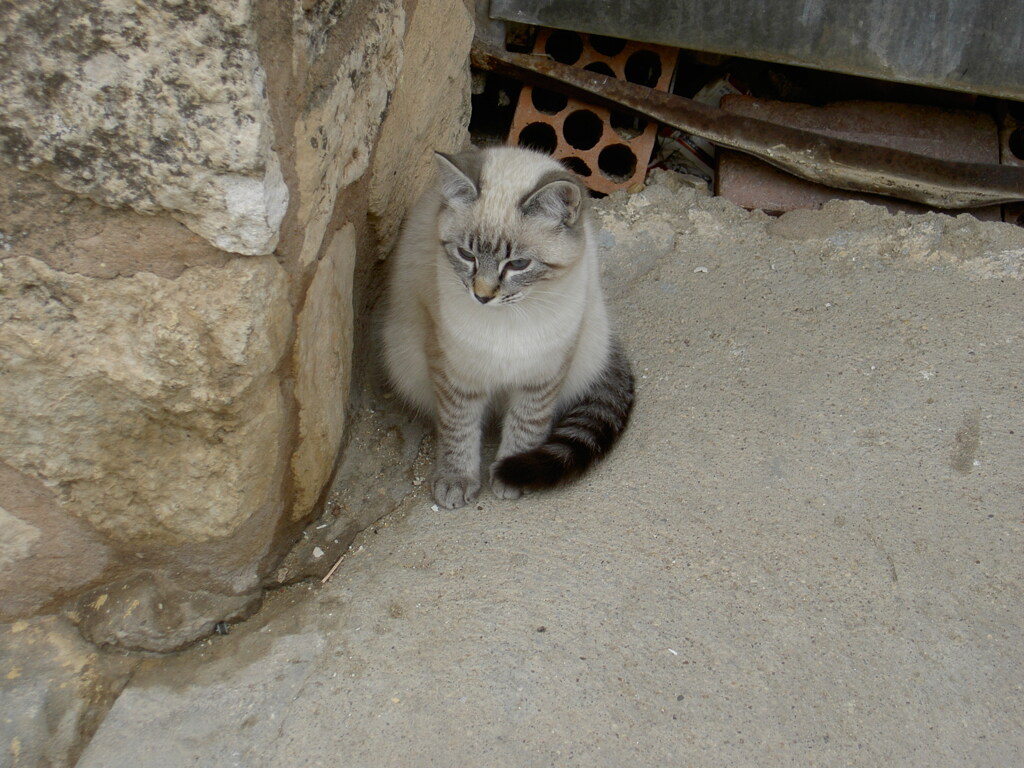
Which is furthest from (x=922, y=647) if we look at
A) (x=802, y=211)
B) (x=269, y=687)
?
(x=802, y=211)

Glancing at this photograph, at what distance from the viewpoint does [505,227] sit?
285 centimetres

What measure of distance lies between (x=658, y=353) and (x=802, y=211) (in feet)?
4.14

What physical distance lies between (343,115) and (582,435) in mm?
1301

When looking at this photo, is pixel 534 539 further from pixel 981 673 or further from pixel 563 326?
pixel 981 673

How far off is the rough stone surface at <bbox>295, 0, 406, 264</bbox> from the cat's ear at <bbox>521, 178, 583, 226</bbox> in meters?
0.54

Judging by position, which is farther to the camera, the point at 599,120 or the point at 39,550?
the point at 599,120

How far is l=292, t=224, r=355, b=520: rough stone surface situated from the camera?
258cm

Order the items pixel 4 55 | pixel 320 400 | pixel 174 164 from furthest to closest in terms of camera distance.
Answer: pixel 320 400 → pixel 174 164 → pixel 4 55

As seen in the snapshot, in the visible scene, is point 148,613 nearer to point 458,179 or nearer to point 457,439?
point 457,439

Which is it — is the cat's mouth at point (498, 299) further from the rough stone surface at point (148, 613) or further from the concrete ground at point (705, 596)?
the rough stone surface at point (148, 613)

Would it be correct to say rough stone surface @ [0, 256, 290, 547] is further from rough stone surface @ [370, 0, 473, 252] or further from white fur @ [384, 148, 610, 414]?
rough stone surface @ [370, 0, 473, 252]

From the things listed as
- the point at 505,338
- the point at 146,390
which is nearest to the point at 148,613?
the point at 146,390

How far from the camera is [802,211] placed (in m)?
4.37

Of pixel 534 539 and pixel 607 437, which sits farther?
pixel 607 437
